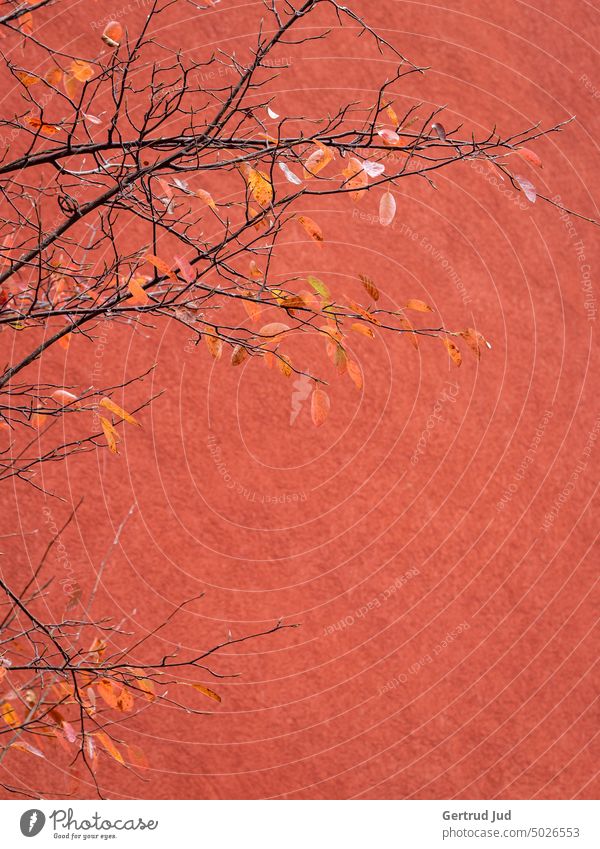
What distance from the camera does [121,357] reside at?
422cm

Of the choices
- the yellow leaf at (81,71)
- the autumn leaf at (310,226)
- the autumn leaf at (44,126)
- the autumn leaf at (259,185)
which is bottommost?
the autumn leaf at (310,226)

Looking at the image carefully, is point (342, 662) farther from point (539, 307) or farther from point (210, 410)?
point (539, 307)
